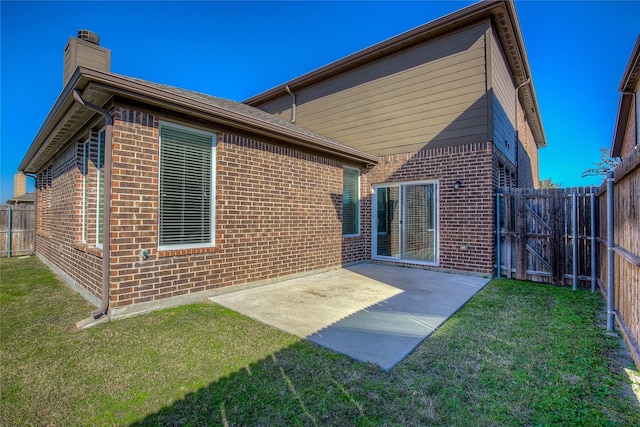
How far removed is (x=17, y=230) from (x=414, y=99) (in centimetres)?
1420

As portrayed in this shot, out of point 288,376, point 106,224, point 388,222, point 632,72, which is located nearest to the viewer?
point 288,376

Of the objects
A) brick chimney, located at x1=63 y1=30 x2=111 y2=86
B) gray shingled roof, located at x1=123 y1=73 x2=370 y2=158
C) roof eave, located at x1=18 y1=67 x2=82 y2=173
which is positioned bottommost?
roof eave, located at x1=18 y1=67 x2=82 y2=173

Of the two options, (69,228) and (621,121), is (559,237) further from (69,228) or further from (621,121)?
(69,228)

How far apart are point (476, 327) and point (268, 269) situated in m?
3.74

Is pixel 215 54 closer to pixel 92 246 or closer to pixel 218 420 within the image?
pixel 92 246

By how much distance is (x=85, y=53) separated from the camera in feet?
17.6

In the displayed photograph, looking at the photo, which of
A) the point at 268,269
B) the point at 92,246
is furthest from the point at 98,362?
the point at 268,269

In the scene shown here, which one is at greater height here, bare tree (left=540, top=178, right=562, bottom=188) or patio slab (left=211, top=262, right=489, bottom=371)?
bare tree (left=540, top=178, right=562, bottom=188)

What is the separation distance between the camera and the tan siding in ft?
22.7

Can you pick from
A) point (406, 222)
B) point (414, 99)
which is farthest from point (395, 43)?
point (406, 222)

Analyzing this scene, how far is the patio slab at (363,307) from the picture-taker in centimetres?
321

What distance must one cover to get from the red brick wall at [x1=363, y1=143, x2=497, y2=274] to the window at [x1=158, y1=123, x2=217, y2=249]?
205 inches

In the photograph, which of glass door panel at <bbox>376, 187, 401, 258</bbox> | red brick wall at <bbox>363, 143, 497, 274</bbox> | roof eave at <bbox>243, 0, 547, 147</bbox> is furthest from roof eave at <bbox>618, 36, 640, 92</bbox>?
glass door panel at <bbox>376, 187, 401, 258</bbox>

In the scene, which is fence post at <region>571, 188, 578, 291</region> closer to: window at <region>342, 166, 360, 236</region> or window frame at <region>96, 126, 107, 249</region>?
window at <region>342, 166, 360, 236</region>
